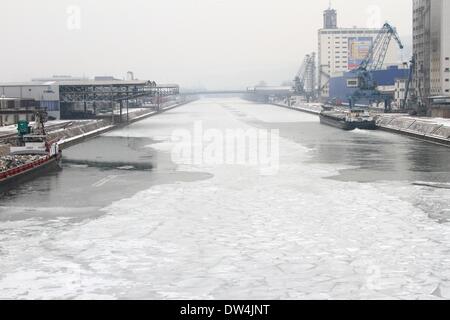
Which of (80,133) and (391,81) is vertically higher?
(391,81)

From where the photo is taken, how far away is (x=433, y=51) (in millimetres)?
122562

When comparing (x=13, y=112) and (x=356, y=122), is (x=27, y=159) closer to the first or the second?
(x=13, y=112)

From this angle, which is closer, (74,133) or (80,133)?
(74,133)

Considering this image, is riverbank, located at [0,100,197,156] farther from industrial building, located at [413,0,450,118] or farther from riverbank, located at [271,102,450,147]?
industrial building, located at [413,0,450,118]

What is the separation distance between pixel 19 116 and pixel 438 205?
6716 centimetres

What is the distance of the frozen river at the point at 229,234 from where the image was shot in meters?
15.7

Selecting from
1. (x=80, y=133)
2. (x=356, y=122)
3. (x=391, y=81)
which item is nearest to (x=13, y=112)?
(x=80, y=133)

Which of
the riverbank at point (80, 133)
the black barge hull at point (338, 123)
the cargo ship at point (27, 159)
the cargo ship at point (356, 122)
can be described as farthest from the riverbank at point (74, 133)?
the cargo ship at point (356, 122)

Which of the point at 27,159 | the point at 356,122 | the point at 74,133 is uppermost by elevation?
the point at 356,122

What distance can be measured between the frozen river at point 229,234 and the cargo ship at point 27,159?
46.9 inches

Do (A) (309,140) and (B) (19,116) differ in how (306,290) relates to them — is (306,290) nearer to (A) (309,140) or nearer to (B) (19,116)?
(A) (309,140)

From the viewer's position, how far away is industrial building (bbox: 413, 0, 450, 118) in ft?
384

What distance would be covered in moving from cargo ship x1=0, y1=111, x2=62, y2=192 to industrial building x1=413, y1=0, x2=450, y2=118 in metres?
82.0

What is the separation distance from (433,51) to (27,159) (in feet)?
331
